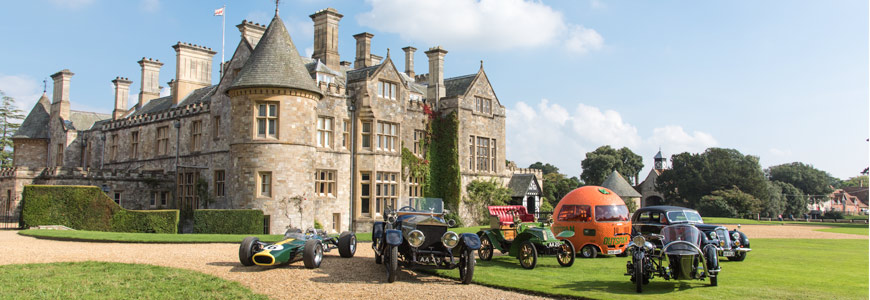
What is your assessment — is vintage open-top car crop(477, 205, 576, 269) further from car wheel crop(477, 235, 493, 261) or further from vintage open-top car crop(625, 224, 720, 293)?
vintage open-top car crop(625, 224, 720, 293)

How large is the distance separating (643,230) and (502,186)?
66.5ft

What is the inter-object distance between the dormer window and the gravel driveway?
46.1 ft

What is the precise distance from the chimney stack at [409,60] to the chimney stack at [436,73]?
3.74 metres

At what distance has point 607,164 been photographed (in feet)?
288

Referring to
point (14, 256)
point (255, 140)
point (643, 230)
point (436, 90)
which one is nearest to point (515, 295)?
point (643, 230)

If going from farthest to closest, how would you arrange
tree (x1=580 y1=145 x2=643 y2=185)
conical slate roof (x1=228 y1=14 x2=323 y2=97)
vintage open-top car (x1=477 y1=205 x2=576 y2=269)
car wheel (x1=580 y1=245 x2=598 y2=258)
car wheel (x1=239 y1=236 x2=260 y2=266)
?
tree (x1=580 y1=145 x2=643 y2=185), conical slate roof (x1=228 y1=14 x2=323 y2=97), car wheel (x1=580 y1=245 x2=598 y2=258), vintage open-top car (x1=477 y1=205 x2=576 y2=269), car wheel (x1=239 y1=236 x2=260 y2=266)

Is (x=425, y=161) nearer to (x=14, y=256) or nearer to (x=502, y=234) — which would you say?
(x=502, y=234)

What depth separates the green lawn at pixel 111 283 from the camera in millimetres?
9969

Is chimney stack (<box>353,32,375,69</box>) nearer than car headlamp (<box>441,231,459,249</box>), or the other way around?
car headlamp (<box>441,231,459,249</box>)

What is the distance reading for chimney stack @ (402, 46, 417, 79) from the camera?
132 feet

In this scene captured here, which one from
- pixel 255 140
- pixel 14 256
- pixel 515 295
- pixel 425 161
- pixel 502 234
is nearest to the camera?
pixel 515 295

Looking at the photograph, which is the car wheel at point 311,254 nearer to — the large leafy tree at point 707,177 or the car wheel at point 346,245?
the car wheel at point 346,245

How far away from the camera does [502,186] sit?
38.4 meters

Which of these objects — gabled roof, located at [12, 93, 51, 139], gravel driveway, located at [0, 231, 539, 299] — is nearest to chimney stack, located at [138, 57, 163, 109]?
gabled roof, located at [12, 93, 51, 139]
